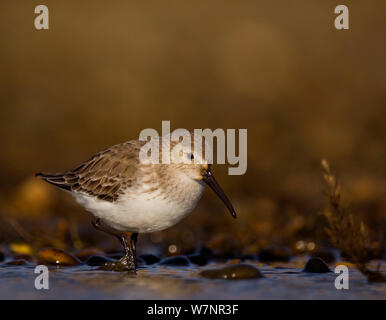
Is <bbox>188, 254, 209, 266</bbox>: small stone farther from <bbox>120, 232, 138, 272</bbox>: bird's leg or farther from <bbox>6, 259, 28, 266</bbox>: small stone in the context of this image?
<bbox>6, 259, 28, 266</bbox>: small stone

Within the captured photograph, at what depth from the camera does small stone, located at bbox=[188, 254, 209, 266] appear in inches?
377

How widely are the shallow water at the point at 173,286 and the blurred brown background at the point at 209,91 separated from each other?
4000mm

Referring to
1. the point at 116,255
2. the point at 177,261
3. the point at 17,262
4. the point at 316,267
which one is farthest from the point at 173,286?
the point at 17,262

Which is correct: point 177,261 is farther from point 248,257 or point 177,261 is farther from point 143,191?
point 143,191

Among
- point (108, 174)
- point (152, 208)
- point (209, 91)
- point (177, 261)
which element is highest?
point (209, 91)

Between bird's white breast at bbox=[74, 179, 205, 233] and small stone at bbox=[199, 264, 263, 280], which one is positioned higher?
bird's white breast at bbox=[74, 179, 205, 233]

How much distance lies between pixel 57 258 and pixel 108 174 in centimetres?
141

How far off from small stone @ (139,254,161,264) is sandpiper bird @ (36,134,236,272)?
67 centimetres

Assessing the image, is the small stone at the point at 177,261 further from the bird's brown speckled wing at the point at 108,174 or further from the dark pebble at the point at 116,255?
the bird's brown speckled wing at the point at 108,174

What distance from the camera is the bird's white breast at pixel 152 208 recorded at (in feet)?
27.0

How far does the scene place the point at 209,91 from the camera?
20.2 meters

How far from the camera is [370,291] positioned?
766 centimetres

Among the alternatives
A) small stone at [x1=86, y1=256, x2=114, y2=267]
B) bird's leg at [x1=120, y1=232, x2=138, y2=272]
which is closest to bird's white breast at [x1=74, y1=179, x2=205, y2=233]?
bird's leg at [x1=120, y1=232, x2=138, y2=272]
